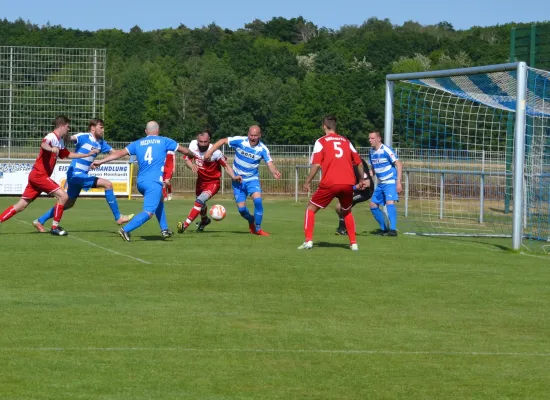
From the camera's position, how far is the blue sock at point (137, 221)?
55.0 feet

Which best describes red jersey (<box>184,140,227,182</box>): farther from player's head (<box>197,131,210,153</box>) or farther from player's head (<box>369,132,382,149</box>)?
player's head (<box>369,132,382,149</box>)

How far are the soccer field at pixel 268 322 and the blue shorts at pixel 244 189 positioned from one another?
225 centimetres

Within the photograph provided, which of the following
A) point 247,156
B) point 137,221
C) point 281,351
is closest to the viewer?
point 281,351

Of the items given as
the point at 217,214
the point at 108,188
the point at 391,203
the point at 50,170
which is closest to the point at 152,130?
the point at 108,188

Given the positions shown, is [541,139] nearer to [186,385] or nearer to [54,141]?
[54,141]

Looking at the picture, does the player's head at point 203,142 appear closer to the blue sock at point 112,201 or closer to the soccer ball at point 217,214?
the soccer ball at point 217,214

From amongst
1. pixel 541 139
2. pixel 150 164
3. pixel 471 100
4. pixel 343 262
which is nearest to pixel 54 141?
pixel 150 164

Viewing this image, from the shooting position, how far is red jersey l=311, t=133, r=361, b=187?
15.9m

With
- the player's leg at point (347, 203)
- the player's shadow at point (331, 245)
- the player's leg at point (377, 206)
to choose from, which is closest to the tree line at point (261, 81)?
the player's leg at point (377, 206)

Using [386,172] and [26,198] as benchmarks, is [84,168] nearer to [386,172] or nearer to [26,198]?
[26,198]

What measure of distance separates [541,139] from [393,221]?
15.4 ft

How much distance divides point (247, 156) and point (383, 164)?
266 cm

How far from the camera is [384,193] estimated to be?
66.4ft

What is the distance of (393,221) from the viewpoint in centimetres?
2006
